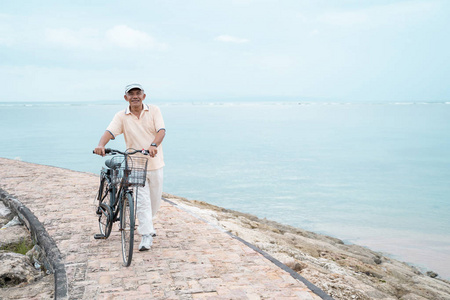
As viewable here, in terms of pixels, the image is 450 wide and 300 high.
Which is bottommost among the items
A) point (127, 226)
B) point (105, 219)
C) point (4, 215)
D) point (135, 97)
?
point (4, 215)

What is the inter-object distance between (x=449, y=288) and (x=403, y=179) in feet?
45.7

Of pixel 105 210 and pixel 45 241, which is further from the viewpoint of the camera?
pixel 105 210

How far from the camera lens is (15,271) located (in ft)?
15.3

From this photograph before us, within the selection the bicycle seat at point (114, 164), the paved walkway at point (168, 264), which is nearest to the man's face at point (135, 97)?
the bicycle seat at point (114, 164)

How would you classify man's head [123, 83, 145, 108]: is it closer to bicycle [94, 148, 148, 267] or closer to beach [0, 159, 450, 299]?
bicycle [94, 148, 148, 267]

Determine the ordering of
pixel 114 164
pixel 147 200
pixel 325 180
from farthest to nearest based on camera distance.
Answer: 1. pixel 325 180
2. pixel 147 200
3. pixel 114 164

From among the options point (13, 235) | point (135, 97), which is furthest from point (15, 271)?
point (135, 97)

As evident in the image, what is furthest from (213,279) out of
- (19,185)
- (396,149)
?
(396,149)

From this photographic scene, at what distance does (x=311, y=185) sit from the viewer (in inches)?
741

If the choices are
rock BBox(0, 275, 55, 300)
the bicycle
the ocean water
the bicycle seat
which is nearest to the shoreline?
the ocean water

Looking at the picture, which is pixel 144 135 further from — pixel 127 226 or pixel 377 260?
pixel 377 260

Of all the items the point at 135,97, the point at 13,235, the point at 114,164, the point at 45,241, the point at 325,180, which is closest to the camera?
the point at 114,164

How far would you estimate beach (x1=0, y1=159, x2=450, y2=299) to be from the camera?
521cm

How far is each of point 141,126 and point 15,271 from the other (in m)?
2.05
